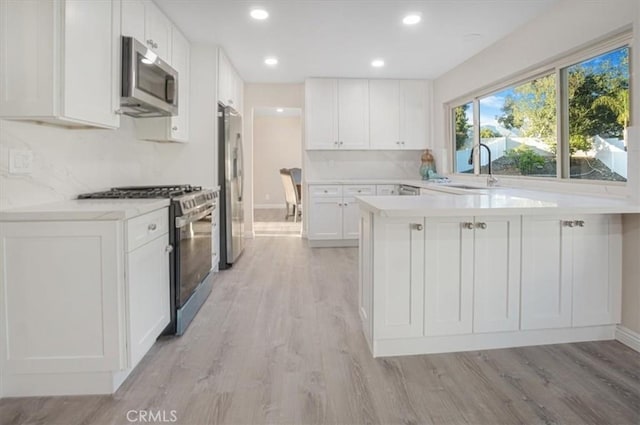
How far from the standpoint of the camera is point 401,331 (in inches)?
88.8

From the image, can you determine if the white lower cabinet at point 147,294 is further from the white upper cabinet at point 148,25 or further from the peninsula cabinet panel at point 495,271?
the peninsula cabinet panel at point 495,271

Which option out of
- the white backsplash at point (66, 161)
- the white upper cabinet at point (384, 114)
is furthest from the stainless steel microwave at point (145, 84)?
the white upper cabinet at point (384, 114)

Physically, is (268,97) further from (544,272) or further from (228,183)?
(544,272)

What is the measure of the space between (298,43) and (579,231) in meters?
3.09

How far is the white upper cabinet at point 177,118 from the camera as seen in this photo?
3.40 metres

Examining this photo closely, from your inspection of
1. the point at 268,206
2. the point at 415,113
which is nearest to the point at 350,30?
the point at 415,113

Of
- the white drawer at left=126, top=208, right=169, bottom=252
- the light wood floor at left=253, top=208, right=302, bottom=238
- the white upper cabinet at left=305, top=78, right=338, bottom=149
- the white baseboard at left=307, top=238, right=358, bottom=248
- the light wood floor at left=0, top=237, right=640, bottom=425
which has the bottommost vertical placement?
the light wood floor at left=0, top=237, right=640, bottom=425

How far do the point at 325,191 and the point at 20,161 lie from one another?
385 cm

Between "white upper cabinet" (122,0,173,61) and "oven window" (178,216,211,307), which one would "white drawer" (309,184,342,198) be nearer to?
"oven window" (178,216,211,307)

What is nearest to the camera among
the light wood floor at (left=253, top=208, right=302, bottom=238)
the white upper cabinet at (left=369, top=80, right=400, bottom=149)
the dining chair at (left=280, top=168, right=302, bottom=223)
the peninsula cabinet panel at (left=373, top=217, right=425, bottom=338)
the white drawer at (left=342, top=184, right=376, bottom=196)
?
the peninsula cabinet panel at (left=373, top=217, right=425, bottom=338)

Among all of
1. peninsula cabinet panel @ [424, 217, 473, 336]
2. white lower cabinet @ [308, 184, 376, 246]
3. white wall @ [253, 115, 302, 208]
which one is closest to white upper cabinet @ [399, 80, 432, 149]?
white lower cabinet @ [308, 184, 376, 246]

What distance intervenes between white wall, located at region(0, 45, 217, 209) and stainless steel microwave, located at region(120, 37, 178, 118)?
0.29m

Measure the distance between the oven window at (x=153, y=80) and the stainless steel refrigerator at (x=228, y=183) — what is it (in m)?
1.20

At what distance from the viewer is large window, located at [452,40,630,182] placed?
281 centimetres
